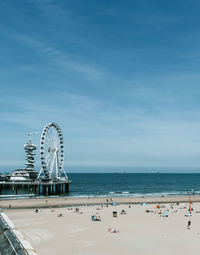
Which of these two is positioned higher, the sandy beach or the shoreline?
the sandy beach

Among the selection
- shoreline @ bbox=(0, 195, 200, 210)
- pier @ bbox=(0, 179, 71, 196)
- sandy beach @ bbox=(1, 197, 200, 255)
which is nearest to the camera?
sandy beach @ bbox=(1, 197, 200, 255)

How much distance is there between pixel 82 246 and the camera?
70.6 feet

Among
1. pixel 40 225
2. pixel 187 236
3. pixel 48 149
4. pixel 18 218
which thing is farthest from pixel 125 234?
pixel 48 149

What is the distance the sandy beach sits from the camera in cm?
2088

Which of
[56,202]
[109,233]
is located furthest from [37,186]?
[109,233]

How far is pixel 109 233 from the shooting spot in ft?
84.4

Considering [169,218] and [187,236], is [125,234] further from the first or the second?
[169,218]

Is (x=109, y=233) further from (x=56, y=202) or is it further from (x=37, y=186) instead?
(x=37, y=186)

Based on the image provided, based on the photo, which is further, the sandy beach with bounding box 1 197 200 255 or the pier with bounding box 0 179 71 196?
the pier with bounding box 0 179 71 196

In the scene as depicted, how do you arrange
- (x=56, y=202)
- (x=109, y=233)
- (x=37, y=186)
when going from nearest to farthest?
(x=109, y=233) < (x=56, y=202) < (x=37, y=186)

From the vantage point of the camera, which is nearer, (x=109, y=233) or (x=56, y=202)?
(x=109, y=233)

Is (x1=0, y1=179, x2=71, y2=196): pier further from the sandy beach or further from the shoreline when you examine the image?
the sandy beach

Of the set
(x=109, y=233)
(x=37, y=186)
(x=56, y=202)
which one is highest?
(x=109, y=233)

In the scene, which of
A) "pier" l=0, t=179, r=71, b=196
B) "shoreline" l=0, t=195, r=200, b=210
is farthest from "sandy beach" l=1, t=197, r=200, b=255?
"pier" l=0, t=179, r=71, b=196
